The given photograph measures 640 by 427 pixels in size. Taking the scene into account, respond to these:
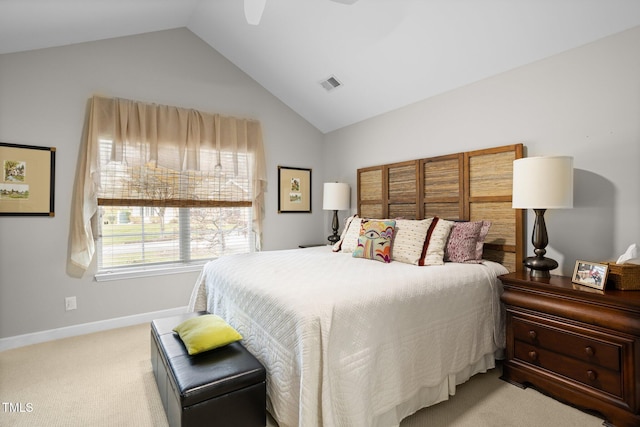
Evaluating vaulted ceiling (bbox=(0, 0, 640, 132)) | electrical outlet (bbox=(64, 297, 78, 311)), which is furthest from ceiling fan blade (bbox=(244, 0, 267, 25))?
electrical outlet (bbox=(64, 297, 78, 311))

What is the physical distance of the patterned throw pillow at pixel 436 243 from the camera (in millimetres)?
2467

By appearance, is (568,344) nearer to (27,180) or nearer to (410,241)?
(410,241)

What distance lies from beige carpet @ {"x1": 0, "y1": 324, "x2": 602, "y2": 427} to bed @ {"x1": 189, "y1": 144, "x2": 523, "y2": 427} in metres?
0.13

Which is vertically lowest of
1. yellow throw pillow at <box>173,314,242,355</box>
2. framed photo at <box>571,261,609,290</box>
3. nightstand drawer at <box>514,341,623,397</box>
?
nightstand drawer at <box>514,341,623,397</box>

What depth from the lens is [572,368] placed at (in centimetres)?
191

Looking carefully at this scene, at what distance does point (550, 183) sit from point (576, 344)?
1.00 metres

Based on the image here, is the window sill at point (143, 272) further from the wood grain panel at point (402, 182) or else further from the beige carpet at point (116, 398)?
the wood grain panel at point (402, 182)

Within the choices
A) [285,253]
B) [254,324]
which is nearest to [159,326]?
[254,324]

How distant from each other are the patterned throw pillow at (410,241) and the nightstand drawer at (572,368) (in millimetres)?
902

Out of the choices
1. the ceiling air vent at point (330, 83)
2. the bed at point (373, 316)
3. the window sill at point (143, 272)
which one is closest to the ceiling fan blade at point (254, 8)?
the ceiling air vent at point (330, 83)

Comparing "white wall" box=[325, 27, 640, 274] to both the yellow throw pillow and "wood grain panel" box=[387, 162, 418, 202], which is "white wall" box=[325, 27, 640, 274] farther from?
the yellow throw pillow

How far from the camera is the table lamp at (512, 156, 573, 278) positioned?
2.07m

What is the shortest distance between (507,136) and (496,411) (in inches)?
81.5

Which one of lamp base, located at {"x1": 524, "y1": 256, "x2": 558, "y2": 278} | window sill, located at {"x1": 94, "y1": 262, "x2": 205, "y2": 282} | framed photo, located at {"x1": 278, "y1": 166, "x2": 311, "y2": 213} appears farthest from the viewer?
framed photo, located at {"x1": 278, "y1": 166, "x2": 311, "y2": 213}
